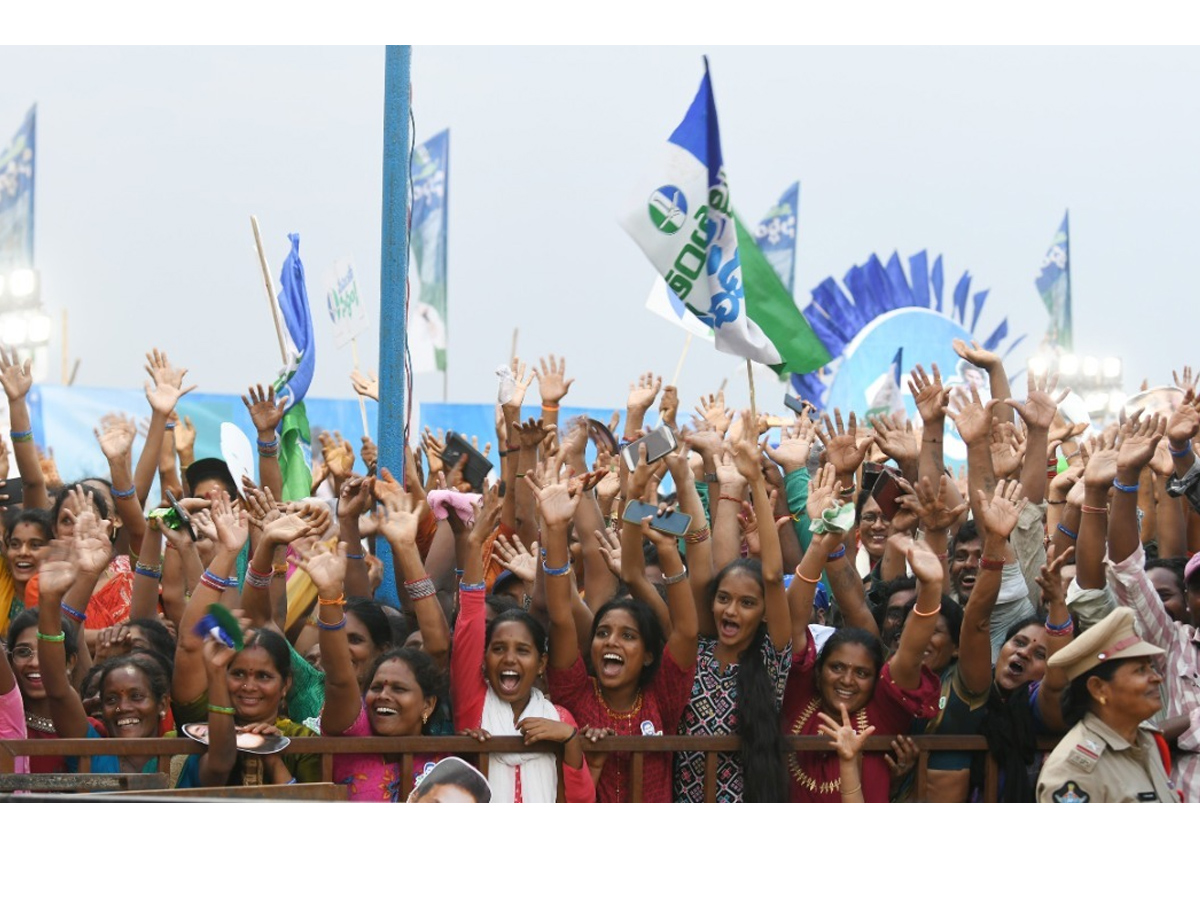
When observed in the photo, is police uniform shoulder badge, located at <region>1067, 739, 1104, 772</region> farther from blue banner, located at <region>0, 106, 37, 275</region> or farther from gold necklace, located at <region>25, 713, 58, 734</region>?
blue banner, located at <region>0, 106, 37, 275</region>

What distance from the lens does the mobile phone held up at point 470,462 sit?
6746 mm

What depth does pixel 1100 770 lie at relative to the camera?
4555 mm

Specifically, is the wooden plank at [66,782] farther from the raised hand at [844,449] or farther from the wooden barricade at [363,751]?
the raised hand at [844,449]

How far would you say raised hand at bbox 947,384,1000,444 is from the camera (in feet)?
20.8

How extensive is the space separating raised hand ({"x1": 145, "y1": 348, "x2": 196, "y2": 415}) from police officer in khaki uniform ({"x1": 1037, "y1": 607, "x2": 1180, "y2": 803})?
13.4ft

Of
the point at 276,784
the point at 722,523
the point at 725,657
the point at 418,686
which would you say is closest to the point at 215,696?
the point at 276,784

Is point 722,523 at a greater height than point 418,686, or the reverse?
point 722,523

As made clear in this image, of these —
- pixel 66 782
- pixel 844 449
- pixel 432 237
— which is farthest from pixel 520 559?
pixel 432 237

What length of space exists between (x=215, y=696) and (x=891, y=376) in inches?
303

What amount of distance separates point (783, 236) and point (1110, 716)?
1587 cm

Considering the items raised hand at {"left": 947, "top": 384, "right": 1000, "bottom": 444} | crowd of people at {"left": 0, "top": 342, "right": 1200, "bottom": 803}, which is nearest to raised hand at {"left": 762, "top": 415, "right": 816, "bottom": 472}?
crowd of people at {"left": 0, "top": 342, "right": 1200, "bottom": 803}

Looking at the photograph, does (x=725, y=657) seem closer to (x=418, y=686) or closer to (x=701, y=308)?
(x=418, y=686)

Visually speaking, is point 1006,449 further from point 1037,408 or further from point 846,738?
point 846,738

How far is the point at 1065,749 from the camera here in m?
4.57
